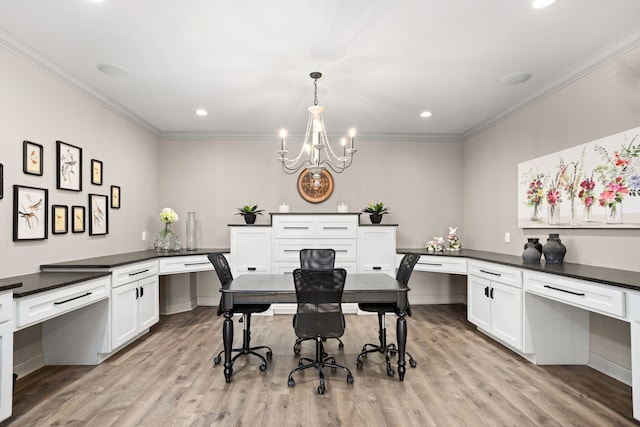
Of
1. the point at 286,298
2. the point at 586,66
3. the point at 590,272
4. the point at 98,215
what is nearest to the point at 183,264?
the point at 98,215

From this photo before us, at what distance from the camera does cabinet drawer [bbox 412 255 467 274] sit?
4434mm

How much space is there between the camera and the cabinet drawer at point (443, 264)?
14.5 feet

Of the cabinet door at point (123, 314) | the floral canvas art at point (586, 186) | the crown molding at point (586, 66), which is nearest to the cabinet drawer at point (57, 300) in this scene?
the cabinet door at point (123, 314)

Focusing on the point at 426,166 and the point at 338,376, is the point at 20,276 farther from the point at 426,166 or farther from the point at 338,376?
the point at 426,166

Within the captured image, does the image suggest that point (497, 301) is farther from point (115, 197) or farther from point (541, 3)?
point (115, 197)

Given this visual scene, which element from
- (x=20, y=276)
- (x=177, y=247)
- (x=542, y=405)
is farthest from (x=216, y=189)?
(x=542, y=405)

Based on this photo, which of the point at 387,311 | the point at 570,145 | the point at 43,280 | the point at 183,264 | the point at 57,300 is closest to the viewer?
the point at 57,300

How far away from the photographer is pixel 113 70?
3316mm

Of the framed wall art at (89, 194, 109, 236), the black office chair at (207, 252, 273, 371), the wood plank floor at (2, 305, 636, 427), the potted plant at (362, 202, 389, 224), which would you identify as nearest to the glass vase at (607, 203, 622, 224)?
the wood plank floor at (2, 305, 636, 427)

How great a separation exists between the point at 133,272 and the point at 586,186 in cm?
450

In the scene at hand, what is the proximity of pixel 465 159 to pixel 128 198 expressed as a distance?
16.6 ft

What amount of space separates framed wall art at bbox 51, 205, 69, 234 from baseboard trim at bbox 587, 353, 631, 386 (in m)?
5.02

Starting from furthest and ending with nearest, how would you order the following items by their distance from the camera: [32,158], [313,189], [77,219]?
[313,189] < [77,219] < [32,158]

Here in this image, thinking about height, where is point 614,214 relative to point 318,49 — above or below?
below
